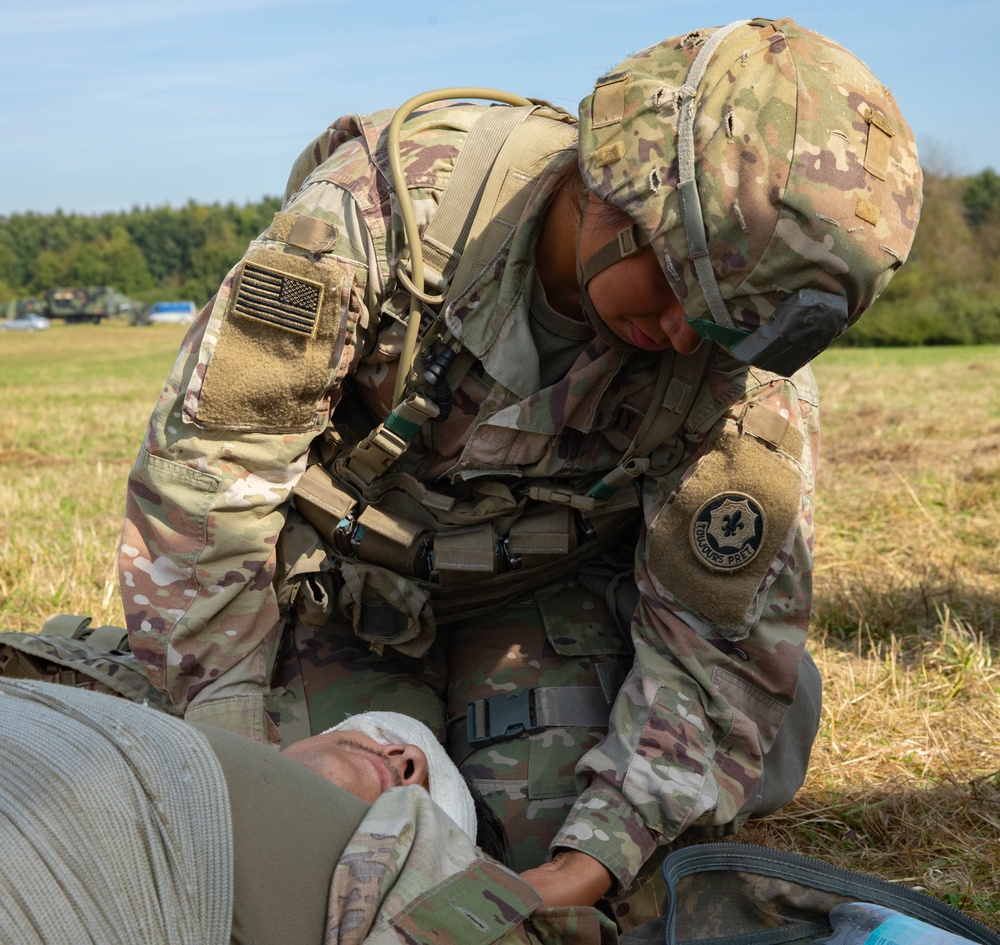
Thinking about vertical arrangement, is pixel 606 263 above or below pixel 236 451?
above

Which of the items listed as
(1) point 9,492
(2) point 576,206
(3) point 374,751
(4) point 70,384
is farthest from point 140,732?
(4) point 70,384

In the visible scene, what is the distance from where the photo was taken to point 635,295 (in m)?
2.54

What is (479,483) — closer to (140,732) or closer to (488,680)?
(488,680)

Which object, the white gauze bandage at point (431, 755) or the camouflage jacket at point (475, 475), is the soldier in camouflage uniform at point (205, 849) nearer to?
the white gauze bandage at point (431, 755)

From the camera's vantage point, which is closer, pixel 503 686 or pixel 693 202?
pixel 693 202

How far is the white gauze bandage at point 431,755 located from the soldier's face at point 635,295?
3.42 ft

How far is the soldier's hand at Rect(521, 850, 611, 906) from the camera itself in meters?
2.31

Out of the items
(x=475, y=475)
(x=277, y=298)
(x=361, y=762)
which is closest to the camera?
(x=361, y=762)

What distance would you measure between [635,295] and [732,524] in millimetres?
642

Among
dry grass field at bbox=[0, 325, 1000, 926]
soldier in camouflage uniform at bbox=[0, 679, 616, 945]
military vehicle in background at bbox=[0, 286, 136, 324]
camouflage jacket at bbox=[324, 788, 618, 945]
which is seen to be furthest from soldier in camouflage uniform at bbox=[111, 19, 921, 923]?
military vehicle in background at bbox=[0, 286, 136, 324]

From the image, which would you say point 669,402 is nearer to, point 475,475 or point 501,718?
point 475,475

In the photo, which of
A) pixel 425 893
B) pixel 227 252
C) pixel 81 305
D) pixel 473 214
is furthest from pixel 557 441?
pixel 81 305

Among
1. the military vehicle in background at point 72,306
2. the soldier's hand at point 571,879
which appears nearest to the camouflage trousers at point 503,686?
the soldier's hand at point 571,879

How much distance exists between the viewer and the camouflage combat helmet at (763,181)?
228cm
